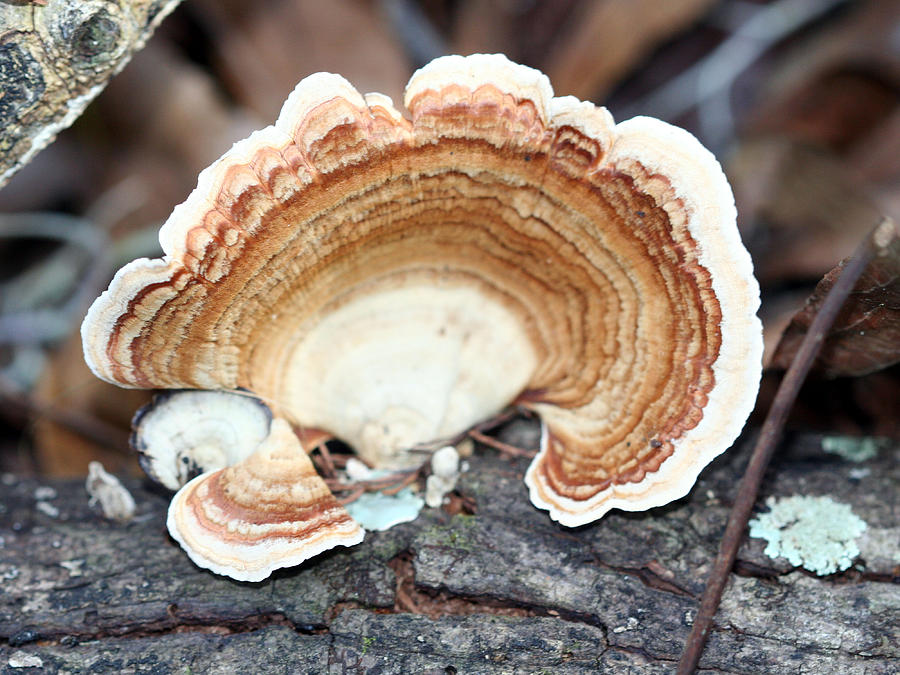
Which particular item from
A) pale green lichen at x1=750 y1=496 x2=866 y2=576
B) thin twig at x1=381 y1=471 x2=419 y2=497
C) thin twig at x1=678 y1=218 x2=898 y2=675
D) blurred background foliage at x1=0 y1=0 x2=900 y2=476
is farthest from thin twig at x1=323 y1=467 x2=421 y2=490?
blurred background foliage at x1=0 y1=0 x2=900 y2=476

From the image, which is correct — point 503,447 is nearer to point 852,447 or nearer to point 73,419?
point 852,447

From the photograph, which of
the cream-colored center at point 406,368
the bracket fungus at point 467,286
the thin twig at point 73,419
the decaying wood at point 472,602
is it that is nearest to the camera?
the bracket fungus at point 467,286

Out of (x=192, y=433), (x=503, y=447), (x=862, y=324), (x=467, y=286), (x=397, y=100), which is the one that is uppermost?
(x=397, y=100)

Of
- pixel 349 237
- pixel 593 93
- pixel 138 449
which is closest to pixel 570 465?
pixel 349 237

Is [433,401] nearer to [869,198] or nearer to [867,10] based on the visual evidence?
[869,198]

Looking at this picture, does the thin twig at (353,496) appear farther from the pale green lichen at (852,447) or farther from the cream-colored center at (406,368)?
the pale green lichen at (852,447)

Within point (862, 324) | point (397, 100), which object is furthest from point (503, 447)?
point (397, 100)

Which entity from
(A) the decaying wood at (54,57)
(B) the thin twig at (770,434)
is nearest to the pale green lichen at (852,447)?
(B) the thin twig at (770,434)
